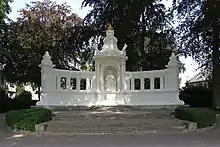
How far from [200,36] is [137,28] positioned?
7044 mm

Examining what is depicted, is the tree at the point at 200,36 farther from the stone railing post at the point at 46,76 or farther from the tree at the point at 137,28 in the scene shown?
the stone railing post at the point at 46,76

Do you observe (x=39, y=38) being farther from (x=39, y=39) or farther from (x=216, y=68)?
(x=216, y=68)

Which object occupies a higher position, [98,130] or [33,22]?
[33,22]

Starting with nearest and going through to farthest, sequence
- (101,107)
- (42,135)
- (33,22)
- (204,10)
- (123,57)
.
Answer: (42,135) → (204,10) → (101,107) → (123,57) → (33,22)

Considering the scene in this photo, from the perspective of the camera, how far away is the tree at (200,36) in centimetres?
1994

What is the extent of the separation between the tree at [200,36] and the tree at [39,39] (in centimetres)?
958

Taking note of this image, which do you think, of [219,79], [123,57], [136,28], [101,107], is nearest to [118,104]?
[101,107]

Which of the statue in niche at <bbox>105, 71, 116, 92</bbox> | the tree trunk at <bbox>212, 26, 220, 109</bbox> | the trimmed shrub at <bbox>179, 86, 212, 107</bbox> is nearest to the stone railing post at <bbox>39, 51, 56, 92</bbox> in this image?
the statue in niche at <bbox>105, 71, 116, 92</bbox>

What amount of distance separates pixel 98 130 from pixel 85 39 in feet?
55.6

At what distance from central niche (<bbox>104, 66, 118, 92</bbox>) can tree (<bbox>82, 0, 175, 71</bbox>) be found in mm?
5075

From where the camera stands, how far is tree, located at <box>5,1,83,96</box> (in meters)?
26.7

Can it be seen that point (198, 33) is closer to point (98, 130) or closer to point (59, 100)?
point (59, 100)

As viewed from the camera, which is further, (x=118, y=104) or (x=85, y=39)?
(x=85, y=39)

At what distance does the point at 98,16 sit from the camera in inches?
1094
